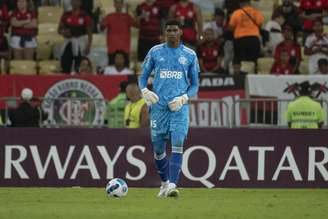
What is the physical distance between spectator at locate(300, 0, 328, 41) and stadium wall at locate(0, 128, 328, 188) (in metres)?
6.52

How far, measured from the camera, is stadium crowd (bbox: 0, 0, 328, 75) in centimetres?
2342

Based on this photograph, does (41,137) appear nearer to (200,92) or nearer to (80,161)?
(80,161)

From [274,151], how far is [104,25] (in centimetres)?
708

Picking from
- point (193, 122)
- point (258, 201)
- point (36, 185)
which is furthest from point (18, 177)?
point (258, 201)

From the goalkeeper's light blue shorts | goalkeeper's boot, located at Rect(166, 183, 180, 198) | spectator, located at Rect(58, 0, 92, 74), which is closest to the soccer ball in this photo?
goalkeeper's boot, located at Rect(166, 183, 180, 198)

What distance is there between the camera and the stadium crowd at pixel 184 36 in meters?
23.4

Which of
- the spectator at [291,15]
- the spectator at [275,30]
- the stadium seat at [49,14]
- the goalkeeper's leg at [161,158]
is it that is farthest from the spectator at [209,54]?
the goalkeeper's leg at [161,158]

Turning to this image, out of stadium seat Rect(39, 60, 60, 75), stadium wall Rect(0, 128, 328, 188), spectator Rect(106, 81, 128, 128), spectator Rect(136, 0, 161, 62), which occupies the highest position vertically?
spectator Rect(136, 0, 161, 62)

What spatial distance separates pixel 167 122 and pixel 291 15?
402 inches

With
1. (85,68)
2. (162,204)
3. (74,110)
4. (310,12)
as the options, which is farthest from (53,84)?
(162,204)

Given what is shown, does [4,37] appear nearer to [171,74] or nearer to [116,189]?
[171,74]

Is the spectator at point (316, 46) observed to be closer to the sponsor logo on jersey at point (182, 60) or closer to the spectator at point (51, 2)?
the spectator at point (51, 2)

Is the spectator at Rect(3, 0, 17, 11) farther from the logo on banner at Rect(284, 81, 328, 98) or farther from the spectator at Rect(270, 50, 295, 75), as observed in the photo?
the logo on banner at Rect(284, 81, 328, 98)

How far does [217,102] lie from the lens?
20.6 meters
